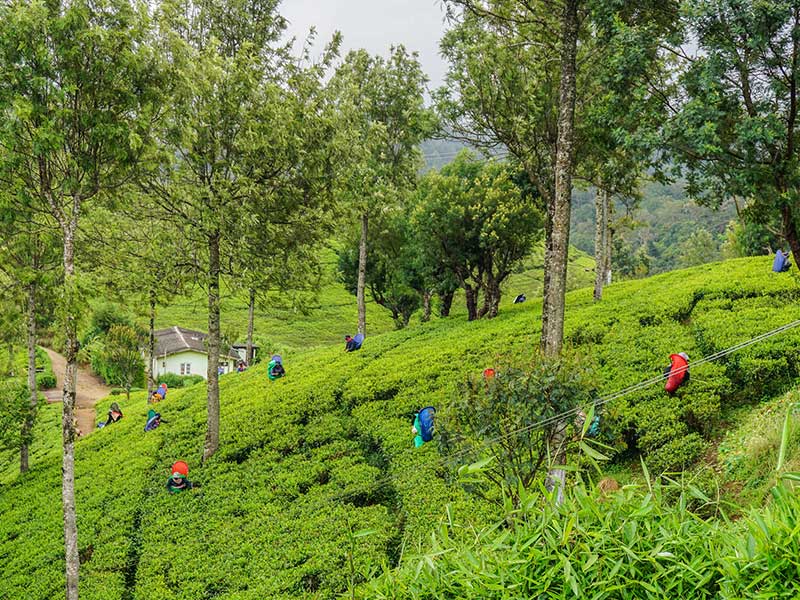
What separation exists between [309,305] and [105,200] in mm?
6663

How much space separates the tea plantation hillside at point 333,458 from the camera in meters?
11.4

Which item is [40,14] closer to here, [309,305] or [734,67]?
[309,305]

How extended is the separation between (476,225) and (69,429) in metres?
20.8

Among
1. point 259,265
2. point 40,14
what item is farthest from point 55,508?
point 40,14

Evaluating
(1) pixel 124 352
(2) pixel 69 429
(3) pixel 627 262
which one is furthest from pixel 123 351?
(3) pixel 627 262

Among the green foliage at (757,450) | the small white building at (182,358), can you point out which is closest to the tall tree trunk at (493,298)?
the green foliage at (757,450)

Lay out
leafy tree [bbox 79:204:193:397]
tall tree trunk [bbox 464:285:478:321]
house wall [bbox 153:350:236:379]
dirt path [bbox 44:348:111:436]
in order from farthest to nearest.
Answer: house wall [bbox 153:350:236:379] → dirt path [bbox 44:348:111:436] → tall tree trunk [bbox 464:285:478:321] → leafy tree [bbox 79:204:193:397]

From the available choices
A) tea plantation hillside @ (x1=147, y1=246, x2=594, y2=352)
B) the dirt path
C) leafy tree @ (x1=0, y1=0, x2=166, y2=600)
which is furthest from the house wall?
leafy tree @ (x1=0, y1=0, x2=166, y2=600)

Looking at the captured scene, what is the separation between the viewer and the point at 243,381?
1069 inches

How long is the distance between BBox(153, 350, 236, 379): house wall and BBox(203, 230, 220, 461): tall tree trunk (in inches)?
1355

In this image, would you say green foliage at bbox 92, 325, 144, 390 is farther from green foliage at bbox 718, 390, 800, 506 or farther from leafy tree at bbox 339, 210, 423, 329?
green foliage at bbox 718, 390, 800, 506

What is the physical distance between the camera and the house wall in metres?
51.0

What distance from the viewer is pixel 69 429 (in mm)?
11547

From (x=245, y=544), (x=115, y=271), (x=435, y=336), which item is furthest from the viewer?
(x=435, y=336)
